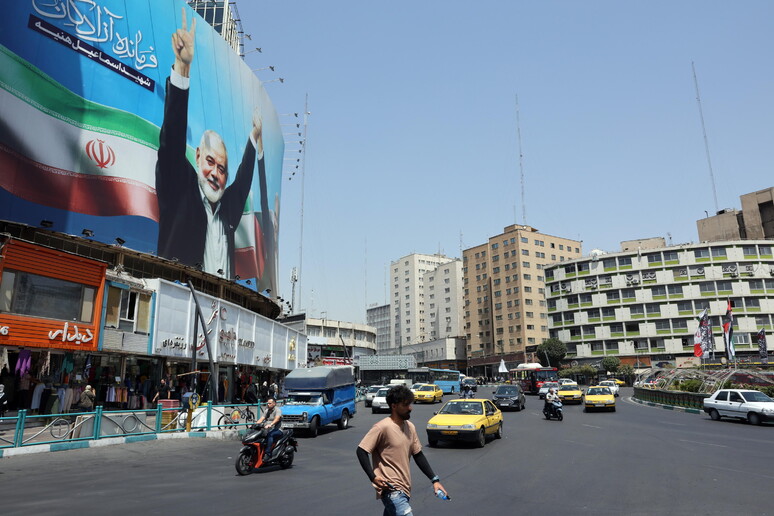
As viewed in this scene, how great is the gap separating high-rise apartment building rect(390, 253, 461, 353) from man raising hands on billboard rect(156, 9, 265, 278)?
11637 cm

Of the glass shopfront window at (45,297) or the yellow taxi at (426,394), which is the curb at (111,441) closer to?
the glass shopfront window at (45,297)

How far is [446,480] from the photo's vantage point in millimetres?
11070

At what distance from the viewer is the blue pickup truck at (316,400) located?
2097 centimetres

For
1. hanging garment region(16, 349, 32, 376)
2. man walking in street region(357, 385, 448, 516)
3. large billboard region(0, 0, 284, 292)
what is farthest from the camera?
large billboard region(0, 0, 284, 292)

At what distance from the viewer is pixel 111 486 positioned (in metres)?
10.2

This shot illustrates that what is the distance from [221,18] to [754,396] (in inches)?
2346

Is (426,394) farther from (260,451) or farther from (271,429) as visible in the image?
(260,451)

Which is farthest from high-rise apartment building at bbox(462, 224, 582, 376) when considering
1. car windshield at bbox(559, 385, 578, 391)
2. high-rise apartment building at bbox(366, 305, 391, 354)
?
car windshield at bbox(559, 385, 578, 391)

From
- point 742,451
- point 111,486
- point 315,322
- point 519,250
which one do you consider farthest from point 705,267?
point 111,486

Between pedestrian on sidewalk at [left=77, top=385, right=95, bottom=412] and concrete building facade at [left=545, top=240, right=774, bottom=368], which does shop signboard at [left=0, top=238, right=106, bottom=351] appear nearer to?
pedestrian on sidewalk at [left=77, top=385, right=95, bottom=412]

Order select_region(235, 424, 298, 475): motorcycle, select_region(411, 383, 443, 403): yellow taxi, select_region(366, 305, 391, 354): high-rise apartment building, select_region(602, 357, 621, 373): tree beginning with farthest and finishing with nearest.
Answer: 1. select_region(366, 305, 391, 354): high-rise apartment building
2. select_region(602, 357, 621, 373): tree
3. select_region(411, 383, 443, 403): yellow taxi
4. select_region(235, 424, 298, 475): motorcycle

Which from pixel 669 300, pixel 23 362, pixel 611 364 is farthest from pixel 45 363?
pixel 669 300

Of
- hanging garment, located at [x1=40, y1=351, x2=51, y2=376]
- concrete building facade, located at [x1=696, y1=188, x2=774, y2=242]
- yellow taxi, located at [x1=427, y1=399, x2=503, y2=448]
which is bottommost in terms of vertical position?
yellow taxi, located at [x1=427, y1=399, x2=503, y2=448]

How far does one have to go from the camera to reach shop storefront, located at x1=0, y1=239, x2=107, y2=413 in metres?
21.0
